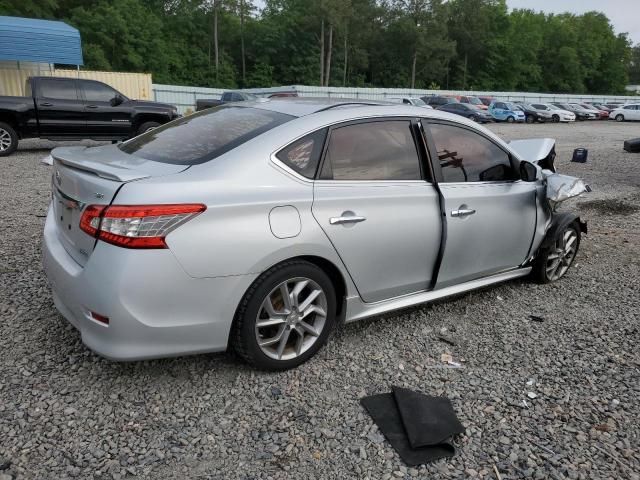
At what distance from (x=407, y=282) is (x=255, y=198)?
130 cm

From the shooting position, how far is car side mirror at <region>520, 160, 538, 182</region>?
4.13m

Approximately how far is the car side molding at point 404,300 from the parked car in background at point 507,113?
33272mm

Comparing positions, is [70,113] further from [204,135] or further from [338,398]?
[338,398]

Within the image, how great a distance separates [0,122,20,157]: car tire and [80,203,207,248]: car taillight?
1061 centimetres

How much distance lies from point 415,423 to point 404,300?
1.03 meters

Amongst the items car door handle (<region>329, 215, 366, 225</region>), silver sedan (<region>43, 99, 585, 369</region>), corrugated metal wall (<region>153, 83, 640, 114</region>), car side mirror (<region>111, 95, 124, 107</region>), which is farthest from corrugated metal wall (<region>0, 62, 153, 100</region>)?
car door handle (<region>329, 215, 366, 225</region>)

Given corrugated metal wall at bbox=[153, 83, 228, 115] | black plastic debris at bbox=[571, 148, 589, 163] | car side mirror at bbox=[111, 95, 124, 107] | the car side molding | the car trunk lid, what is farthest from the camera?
corrugated metal wall at bbox=[153, 83, 228, 115]

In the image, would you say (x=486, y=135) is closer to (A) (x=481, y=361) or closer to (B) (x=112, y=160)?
(A) (x=481, y=361)

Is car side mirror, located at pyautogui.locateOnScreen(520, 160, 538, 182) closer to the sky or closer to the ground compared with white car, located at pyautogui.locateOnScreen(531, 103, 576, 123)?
closer to the sky

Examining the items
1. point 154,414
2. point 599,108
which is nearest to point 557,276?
point 154,414

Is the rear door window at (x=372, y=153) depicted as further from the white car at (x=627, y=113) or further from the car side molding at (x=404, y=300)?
the white car at (x=627, y=113)

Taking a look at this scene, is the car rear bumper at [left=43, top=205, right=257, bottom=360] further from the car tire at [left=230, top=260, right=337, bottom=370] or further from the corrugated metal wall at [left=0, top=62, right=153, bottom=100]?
the corrugated metal wall at [left=0, top=62, right=153, bottom=100]

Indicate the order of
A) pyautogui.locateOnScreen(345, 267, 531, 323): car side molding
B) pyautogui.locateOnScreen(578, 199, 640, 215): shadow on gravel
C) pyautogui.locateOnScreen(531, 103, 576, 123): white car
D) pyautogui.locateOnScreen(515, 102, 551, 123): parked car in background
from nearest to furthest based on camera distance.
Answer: pyautogui.locateOnScreen(345, 267, 531, 323): car side molding
pyautogui.locateOnScreen(578, 199, 640, 215): shadow on gravel
pyautogui.locateOnScreen(515, 102, 551, 123): parked car in background
pyautogui.locateOnScreen(531, 103, 576, 123): white car

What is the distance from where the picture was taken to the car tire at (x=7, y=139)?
37.1 feet
